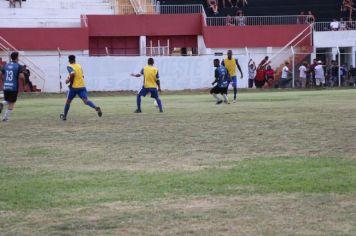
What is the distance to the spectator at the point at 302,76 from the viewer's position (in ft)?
160

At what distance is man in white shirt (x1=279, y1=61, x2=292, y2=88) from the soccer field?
31.4 metres

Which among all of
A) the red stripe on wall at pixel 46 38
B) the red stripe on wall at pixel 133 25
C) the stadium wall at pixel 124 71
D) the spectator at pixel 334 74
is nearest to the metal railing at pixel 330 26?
the spectator at pixel 334 74

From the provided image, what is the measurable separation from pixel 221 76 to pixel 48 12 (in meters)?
25.7

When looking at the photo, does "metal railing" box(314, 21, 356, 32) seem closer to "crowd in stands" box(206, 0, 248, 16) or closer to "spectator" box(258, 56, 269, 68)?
"spectator" box(258, 56, 269, 68)

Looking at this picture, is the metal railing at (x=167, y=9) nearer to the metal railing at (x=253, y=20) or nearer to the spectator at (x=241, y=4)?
the metal railing at (x=253, y=20)

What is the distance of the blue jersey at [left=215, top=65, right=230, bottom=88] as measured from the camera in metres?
28.5

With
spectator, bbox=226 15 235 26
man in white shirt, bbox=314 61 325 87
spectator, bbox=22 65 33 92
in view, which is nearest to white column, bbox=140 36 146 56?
spectator, bbox=226 15 235 26

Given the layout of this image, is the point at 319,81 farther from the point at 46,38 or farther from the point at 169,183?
the point at 169,183

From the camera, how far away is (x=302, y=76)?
48.9 metres

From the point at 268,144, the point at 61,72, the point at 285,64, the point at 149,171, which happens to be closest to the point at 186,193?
the point at 149,171

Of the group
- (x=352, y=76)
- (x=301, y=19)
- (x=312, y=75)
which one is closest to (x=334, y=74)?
(x=352, y=76)

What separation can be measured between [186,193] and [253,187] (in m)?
0.83

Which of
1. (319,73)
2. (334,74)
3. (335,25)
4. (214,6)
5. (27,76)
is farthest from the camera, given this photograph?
(214,6)

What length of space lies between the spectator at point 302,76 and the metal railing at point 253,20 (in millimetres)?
4264
